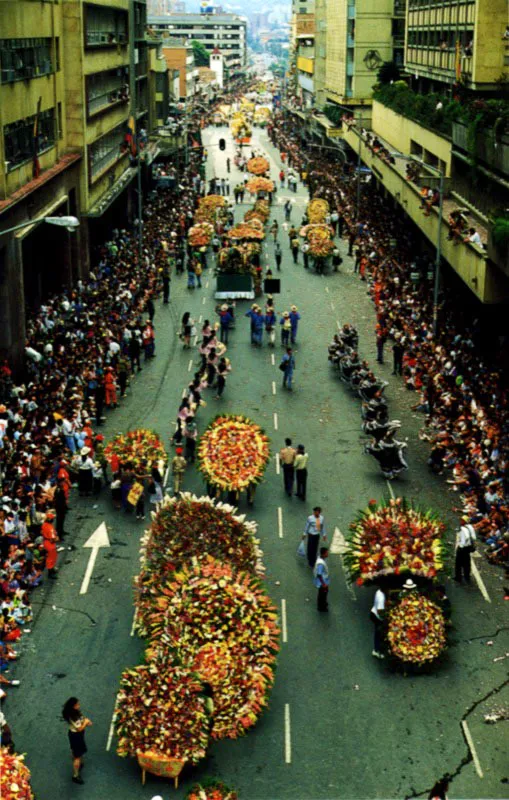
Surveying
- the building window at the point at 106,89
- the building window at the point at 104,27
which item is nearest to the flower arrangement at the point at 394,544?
the building window at the point at 106,89

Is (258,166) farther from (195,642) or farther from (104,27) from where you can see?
(195,642)

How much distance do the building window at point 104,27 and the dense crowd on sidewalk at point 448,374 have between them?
1810 cm

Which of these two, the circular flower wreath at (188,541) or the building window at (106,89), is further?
the building window at (106,89)

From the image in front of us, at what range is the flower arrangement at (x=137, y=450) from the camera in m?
28.8

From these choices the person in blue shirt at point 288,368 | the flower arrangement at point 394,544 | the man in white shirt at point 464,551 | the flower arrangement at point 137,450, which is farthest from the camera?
the person in blue shirt at point 288,368

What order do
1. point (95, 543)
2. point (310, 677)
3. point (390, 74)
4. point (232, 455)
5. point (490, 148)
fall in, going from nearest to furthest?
point (310, 677) → point (95, 543) → point (232, 455) → point (490, 148) → point (390, 74)

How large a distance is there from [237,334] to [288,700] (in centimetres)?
3099

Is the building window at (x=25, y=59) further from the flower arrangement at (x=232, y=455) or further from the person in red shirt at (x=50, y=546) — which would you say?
the person in red shirt at (x=50, y=546)

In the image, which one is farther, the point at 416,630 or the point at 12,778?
the point at 416,630

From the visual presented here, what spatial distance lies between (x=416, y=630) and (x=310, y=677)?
6.66 feet

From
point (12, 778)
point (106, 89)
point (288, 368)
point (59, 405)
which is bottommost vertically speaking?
point (288, 368)

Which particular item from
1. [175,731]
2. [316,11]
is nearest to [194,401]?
[175,731]

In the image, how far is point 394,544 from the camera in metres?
22.3

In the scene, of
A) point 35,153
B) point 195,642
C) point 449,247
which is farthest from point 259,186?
point 195,642
